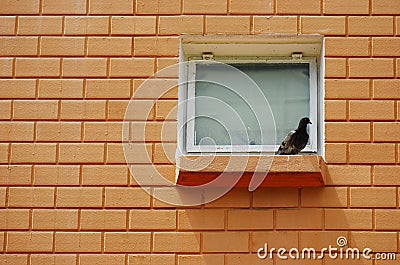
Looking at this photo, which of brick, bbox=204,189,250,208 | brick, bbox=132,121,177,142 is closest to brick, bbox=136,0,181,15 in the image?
brick, bbox=132,121,177,142

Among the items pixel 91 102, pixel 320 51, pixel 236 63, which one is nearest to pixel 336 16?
pixel 320 51

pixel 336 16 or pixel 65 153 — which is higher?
pixel 336 16

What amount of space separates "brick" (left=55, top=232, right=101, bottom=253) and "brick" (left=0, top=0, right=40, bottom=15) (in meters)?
1.29

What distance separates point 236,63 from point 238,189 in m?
0.84

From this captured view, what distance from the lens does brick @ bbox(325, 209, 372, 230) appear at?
4.73 m

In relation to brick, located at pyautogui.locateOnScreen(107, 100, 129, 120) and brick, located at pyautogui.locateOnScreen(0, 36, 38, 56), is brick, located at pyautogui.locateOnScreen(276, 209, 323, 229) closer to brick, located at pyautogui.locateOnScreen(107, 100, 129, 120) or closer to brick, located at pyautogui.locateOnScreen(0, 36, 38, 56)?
brick, located at pyautogui.locateOnScreen(107, 100, 129, 120)

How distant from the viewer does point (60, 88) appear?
5.01m

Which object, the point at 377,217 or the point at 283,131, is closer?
the point at 377,217

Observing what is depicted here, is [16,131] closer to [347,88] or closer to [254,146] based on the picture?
[254,146]

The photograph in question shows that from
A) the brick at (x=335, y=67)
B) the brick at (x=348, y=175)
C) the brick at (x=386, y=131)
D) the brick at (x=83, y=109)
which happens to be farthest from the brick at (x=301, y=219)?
the brick at (x=83, y=109)

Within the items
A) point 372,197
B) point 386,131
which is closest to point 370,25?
point 386,131

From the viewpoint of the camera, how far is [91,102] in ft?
16.3

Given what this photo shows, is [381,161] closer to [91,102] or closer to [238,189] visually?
[238,189]

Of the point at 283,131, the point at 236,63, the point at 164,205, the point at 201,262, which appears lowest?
the point at 201,262
